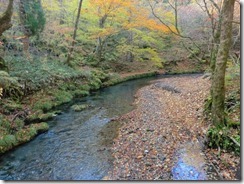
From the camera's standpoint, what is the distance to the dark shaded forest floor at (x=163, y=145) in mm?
5406

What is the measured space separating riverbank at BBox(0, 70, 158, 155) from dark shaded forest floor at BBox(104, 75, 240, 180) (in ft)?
10.6

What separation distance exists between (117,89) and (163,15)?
8.81m

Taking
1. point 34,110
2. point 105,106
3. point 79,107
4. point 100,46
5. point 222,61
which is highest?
point 100,46

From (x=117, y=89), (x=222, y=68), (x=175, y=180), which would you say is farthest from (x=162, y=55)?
(x=175, y=180)

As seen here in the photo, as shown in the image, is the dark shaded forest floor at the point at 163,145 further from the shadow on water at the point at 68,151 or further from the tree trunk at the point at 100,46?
the tree trunk at the point at 100,46

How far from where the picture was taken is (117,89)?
1692 centimetres

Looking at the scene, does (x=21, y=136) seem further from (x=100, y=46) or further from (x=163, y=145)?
(x=100, y=46)

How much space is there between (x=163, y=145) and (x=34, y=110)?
634cm

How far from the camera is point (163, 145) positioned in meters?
6.84

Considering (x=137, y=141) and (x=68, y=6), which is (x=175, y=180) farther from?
(x=68, y=6)

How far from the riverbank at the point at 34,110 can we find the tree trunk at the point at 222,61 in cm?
617

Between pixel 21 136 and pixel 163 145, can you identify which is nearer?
pixel 163 145

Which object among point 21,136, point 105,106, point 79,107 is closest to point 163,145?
point 21,136

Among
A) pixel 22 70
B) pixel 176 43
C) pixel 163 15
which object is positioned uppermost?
pixel 163 15
